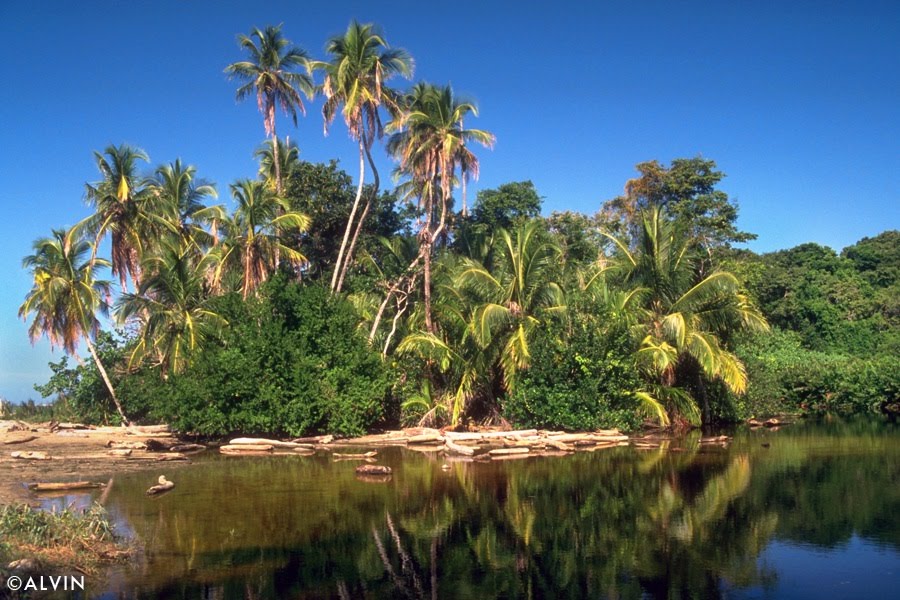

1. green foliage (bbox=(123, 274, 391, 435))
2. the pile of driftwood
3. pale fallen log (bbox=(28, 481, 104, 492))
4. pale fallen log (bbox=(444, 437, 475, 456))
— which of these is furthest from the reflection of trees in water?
green foliage (bbox=(123, 274, 391, 435))

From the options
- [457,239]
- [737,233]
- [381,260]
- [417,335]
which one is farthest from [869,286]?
[417,335]

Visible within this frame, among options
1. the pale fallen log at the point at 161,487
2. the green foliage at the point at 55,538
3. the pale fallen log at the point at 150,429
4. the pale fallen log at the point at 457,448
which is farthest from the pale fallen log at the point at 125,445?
the green foliage at the point at 55,538

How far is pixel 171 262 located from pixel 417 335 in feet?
30.1

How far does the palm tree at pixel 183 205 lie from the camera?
33688 millimetres

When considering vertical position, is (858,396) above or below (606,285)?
below

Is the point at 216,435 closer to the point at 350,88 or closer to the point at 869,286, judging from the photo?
the point at 350,88

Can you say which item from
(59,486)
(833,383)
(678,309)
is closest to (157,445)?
(59,486)

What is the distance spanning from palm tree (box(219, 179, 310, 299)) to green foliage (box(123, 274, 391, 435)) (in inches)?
106

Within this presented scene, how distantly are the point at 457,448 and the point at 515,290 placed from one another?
6563 mm

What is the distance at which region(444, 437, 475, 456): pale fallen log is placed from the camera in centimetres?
2247

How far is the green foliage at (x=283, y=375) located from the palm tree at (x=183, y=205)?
329 inches

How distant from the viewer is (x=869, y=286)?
1807 inches

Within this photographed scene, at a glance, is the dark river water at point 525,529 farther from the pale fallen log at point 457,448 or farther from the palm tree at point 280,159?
the palm tree at point 280,159

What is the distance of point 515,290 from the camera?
2705 cm
